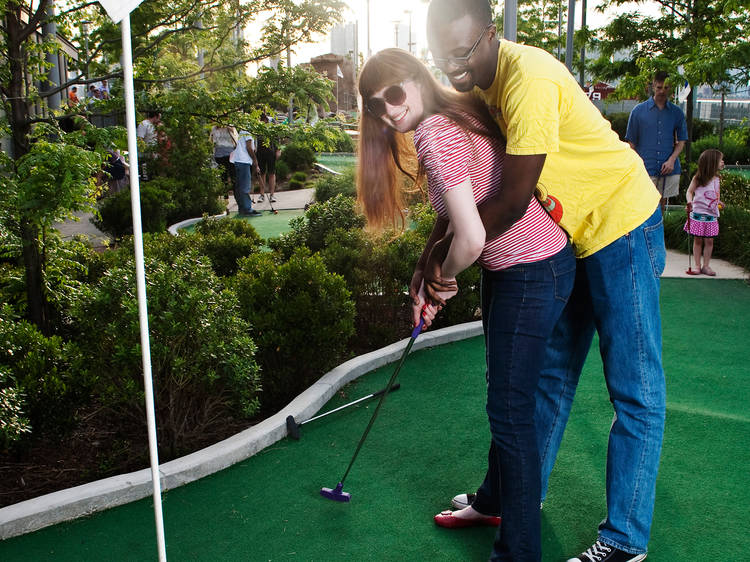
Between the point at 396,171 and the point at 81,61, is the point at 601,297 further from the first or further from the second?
the point at 81,61

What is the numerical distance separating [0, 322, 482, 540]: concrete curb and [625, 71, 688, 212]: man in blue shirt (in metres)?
5.82

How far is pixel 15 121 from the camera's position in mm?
4441

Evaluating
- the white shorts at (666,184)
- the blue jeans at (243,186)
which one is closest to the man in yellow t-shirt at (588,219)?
the white shorts at (666,184)

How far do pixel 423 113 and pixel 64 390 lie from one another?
231 centimetres

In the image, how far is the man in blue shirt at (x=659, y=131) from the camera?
8570 mm

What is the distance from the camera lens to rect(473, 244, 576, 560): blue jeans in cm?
234

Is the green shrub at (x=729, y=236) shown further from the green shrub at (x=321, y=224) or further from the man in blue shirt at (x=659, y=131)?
the green shrub at (x=321, y=224)

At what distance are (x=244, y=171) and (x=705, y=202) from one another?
26.8ft

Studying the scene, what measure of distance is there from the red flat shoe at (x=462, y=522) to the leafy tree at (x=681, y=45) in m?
9.13

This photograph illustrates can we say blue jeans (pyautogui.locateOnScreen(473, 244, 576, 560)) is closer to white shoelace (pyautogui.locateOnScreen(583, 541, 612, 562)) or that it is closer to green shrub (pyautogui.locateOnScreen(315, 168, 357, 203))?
white shoelace (pyautogui.locateOnScreen(583, 541, 612, 562))

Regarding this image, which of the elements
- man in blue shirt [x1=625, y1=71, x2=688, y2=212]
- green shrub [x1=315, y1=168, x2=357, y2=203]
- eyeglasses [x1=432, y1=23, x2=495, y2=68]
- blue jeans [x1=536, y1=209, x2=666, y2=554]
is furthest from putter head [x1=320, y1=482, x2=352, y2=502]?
green shrub [x1=315, y1=168, x2=357, y2=203]

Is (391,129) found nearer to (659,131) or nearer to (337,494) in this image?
(337,494)

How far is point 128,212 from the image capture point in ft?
33.1

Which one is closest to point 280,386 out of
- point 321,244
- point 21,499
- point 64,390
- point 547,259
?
point 64,390
